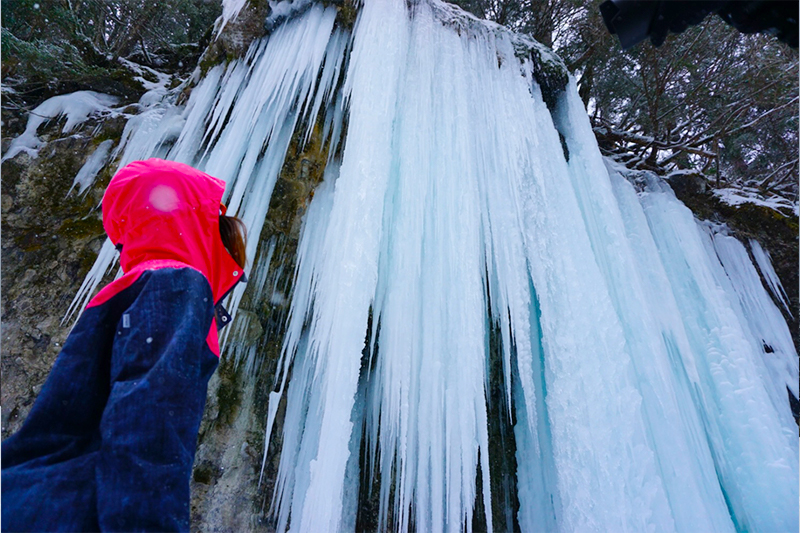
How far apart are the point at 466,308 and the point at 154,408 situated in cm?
212

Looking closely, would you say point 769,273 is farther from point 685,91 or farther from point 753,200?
point 685,91

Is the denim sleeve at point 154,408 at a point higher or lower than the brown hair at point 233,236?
lower

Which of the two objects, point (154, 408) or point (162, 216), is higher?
point (162, 216)

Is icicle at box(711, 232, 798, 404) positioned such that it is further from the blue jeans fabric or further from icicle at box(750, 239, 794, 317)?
the blue jeans fabric

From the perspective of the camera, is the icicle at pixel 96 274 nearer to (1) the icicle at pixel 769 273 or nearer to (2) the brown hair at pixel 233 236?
(2) the brown hair at pixel 233 236

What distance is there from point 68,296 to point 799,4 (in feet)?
14.7

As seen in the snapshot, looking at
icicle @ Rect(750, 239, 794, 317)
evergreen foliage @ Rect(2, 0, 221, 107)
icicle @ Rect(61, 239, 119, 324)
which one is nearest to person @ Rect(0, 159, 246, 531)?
icicle @ Rect(61, 239, 119, 324)

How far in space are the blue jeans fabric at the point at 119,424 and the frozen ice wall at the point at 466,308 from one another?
4.78ft

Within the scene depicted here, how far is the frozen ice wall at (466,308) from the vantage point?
2369 mm

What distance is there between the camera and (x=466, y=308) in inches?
106

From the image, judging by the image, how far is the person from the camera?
72 cm

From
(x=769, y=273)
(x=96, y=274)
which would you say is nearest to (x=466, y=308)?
(x=96, y=274)

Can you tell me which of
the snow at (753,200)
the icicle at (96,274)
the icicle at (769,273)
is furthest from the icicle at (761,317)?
the icicle at (96,274)

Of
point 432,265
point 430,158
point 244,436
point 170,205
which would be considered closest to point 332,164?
point 430,158
